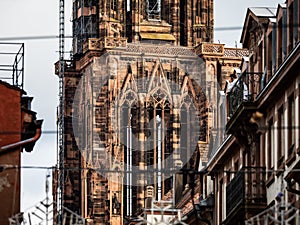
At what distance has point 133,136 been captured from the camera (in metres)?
146

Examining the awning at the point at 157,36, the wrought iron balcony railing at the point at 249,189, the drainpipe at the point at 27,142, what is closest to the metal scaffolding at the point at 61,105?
the awning at the point at 157,36

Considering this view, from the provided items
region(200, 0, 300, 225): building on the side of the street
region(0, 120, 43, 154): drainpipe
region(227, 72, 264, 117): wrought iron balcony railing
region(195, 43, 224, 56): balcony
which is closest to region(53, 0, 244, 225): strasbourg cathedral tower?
region(195, 43, 224, 56): balcony

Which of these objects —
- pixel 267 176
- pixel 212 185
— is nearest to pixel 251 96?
pixel 267 176

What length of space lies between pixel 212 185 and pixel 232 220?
11.5 metres

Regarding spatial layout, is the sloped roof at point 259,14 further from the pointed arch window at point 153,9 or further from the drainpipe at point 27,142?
the pointed arch window at point 153,9

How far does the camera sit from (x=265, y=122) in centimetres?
5606

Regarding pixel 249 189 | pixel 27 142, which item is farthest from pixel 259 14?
pixel 27 142

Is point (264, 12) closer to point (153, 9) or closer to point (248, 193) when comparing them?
point (248, 193)

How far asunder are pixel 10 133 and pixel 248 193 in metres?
8.57

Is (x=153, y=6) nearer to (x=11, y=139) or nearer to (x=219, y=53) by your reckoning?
(x=219, y=53)

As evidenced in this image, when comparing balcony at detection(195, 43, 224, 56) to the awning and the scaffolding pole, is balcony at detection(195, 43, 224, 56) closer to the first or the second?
the awning

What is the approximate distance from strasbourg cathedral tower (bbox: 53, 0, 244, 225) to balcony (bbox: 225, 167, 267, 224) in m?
82.4

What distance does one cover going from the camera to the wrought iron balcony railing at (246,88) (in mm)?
57281

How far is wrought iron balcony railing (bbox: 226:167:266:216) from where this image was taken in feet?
184
